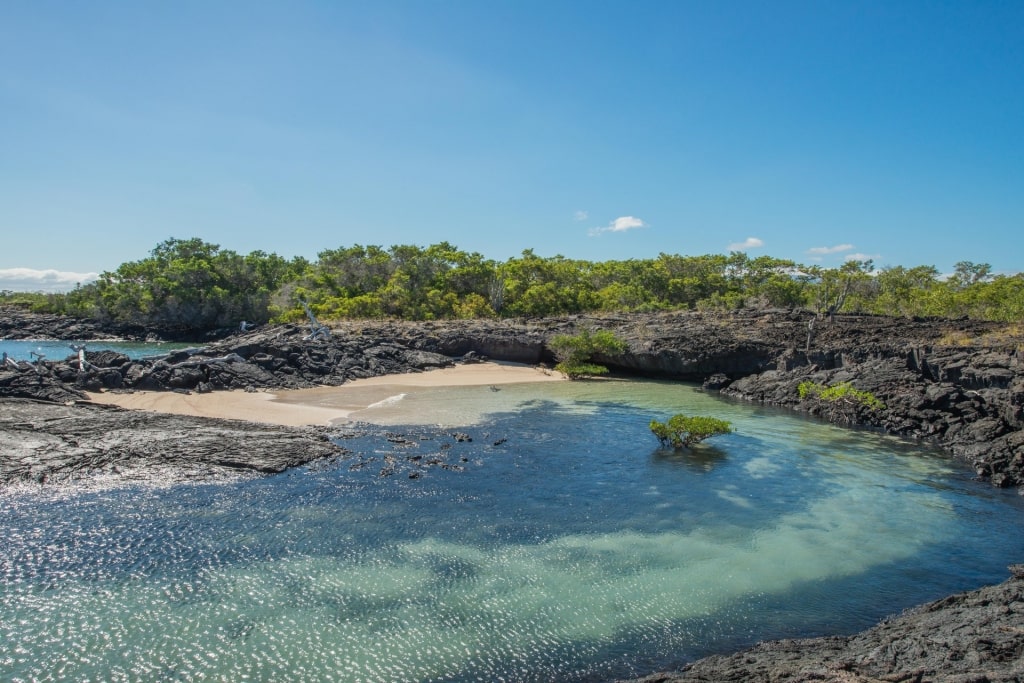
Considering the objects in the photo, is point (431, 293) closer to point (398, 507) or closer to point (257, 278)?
point (257, 278)

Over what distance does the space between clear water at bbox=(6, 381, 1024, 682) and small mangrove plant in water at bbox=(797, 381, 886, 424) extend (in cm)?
581

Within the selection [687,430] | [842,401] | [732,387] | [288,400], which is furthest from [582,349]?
[288,400]

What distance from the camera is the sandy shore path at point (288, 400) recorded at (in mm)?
21125

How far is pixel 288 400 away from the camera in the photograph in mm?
24656

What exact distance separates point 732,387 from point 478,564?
73.7ft

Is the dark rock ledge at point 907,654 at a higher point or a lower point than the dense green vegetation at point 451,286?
lower

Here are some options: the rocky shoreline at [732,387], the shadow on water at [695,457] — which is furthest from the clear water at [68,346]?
the shadow on water at [695,457]

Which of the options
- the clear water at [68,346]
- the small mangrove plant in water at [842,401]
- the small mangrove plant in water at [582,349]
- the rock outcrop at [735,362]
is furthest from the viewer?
the clear water at [68,346]

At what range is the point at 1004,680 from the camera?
5.49m

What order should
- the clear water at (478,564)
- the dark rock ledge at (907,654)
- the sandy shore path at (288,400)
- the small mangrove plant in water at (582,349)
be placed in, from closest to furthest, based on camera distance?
the dark rock ledge at (907,654)
the clear water at (478,564)
the sandy shore path at (288,400)
the small mangrove plant in water at (582,349)

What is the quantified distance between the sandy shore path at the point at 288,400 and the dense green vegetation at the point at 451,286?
2011cm

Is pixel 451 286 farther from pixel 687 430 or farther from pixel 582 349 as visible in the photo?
pixel 687 430

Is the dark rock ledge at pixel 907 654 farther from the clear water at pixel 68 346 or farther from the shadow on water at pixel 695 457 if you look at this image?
the clear water at pixel 68 346

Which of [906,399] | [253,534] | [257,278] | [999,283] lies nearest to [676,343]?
[906,399]
